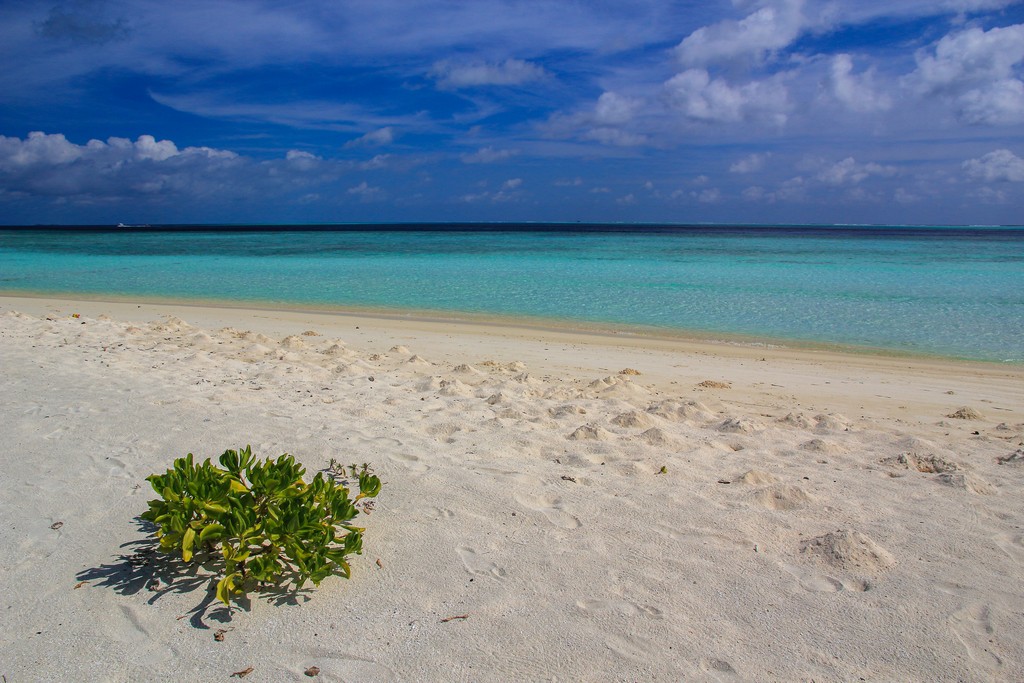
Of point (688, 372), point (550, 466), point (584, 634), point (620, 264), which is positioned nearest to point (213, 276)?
→ point (620, 264)

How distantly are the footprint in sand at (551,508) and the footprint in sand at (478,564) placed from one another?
0.52 m

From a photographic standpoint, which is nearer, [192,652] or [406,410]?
[192,652]

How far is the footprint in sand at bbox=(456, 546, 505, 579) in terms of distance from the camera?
2.96 m

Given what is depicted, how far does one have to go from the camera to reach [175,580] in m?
2.80

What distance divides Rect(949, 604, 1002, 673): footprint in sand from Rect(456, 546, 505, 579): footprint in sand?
1860 millimetres

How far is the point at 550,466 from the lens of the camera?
4.25 meters

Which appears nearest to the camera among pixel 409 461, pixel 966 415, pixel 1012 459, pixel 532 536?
pixel 532 536

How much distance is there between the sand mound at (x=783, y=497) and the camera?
3703 millimetres

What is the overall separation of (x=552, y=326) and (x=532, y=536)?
10159mm

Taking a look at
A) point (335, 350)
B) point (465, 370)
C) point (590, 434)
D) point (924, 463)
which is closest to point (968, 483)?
point (924, 463)

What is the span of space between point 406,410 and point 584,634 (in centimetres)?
320

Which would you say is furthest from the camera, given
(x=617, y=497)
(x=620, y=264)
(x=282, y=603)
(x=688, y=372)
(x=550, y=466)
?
(x=620, y=264)

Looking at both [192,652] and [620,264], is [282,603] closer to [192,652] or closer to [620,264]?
[192,652]

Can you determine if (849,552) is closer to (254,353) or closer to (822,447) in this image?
(822,447)
